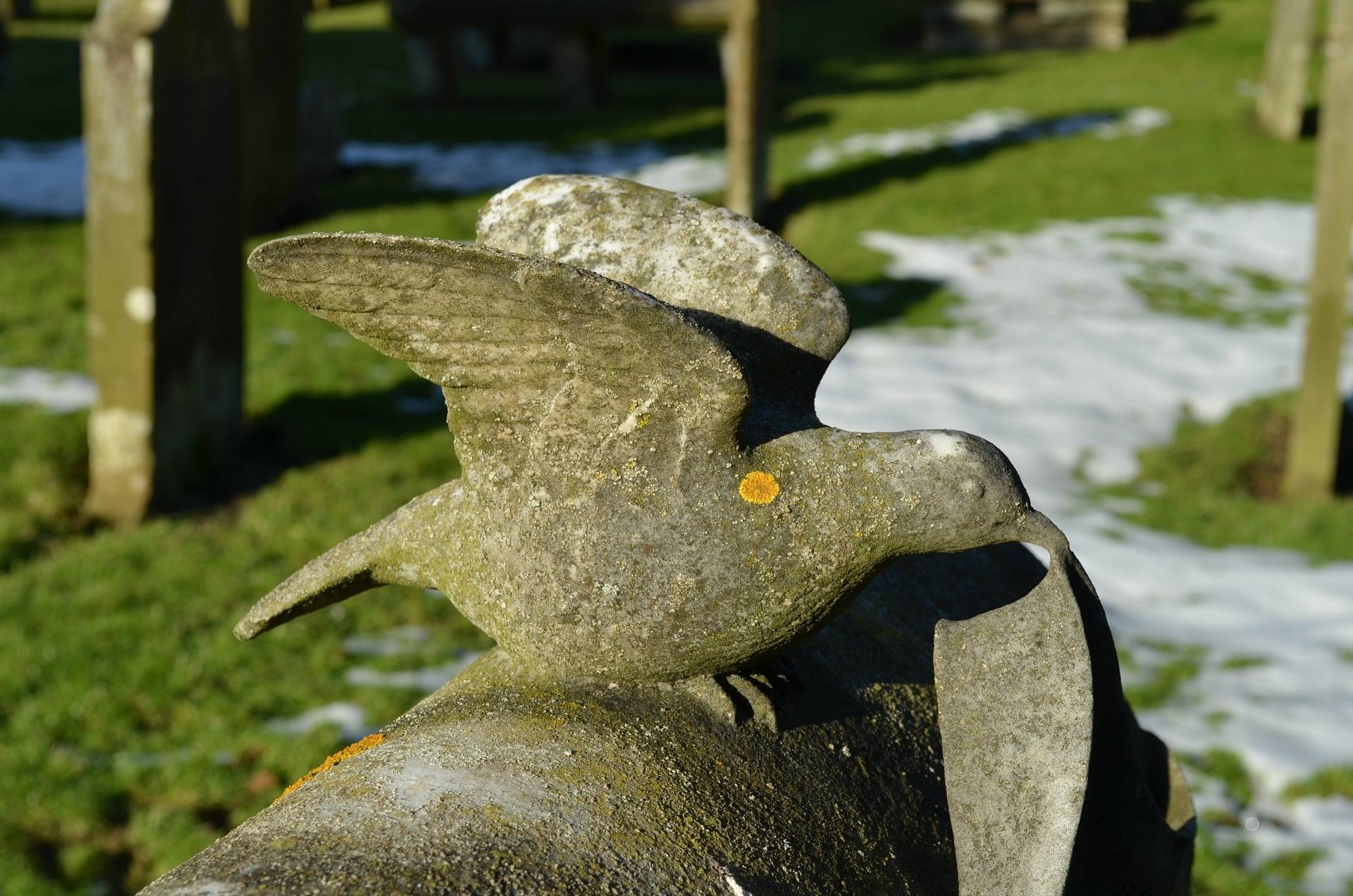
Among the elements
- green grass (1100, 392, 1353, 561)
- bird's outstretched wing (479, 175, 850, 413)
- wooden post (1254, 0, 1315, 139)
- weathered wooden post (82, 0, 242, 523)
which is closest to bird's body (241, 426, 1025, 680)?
bird's outstretched wing (479, 175, 850, 413)

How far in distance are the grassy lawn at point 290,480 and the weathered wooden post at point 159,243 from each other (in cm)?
23

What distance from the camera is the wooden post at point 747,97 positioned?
812 cm

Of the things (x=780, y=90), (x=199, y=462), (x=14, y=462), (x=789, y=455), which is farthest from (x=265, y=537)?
(x=780, y=90)

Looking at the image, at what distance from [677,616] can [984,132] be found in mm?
10521

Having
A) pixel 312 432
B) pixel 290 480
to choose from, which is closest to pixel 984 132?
pixel 312 432

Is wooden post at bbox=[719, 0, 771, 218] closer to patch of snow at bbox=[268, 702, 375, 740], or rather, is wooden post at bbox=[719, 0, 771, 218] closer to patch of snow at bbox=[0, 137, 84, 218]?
patch of snow at bbox=[0, 137, 84, 218]

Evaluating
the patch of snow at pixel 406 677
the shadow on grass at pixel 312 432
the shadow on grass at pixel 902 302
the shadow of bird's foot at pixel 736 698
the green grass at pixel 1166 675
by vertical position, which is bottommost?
the green grass at pixel 1166 675

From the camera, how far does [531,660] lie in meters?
1.47

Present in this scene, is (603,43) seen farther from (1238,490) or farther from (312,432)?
(1238,490)

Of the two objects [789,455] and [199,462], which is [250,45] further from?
[789,455]

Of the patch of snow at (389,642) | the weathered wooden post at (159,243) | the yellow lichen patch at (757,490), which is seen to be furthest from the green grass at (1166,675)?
the weathered wooden post at (159,243)

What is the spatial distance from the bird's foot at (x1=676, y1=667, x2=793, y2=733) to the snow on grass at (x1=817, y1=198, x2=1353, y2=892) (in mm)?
2418

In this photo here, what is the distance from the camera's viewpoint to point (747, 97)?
8.20 m

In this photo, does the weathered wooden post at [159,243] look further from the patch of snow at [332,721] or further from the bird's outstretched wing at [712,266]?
the bird's outstretched wing at [712,266]
